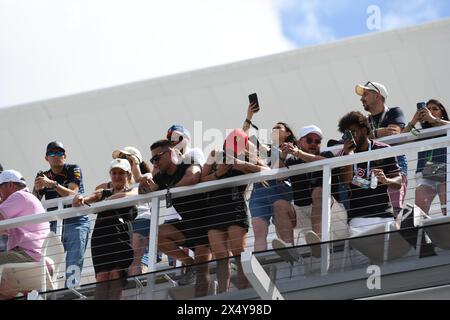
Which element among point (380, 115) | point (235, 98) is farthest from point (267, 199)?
point (235, 98)

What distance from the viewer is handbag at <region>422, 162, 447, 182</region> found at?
1237 centimetres

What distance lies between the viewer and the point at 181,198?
12.1m

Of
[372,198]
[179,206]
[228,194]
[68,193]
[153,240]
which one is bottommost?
[153,240]

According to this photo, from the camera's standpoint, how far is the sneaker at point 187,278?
1117 centimetres

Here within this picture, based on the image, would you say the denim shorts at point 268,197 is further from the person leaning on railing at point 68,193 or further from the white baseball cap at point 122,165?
the person leaning on railing at point 68,193

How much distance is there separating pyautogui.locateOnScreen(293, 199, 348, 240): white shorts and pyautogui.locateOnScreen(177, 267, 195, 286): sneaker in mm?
1107

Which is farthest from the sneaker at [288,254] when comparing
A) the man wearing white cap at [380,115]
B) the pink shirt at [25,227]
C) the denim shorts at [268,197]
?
the pink shirt at [25,227]

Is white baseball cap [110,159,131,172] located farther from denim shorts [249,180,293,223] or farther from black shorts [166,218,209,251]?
denim shorts [249,180,293,223]

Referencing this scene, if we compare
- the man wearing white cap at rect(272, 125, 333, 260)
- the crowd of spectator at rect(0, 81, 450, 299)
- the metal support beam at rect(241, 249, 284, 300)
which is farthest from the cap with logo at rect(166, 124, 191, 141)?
the metal support beam at rect(241, 249, 284, 300)

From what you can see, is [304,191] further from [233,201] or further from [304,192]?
[233,201]

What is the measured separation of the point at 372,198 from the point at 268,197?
43.1 inches

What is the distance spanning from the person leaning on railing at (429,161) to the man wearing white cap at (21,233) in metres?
3.45
